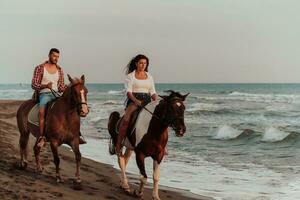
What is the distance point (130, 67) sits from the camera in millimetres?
8281

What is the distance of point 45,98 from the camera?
26.7ft

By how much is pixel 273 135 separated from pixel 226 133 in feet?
7.69

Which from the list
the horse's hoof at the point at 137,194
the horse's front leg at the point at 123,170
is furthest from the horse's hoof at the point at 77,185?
the horse's hoof at the point at 137,194

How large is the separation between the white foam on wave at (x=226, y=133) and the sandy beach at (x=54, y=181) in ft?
38.0

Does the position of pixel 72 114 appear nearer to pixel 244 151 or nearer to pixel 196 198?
pixel 196 198

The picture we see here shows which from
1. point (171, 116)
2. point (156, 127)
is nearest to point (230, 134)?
point (156, 127)

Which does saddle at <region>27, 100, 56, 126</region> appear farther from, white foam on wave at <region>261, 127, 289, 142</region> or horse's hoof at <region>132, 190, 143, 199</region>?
white foam on wave at <region>261, 127, 289, 142</region>

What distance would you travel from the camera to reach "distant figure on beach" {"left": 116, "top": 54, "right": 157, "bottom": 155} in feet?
25.8

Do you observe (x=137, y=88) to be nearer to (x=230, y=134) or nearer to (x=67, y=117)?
(x=67, y=117)

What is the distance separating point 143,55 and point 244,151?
1062cm

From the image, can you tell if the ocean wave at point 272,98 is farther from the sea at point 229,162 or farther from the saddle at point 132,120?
the saddle at point 132,120

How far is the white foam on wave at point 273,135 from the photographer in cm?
2162

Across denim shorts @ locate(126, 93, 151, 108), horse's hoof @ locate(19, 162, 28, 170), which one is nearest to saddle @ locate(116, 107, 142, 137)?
denim shorts @ locate(126, 93, 151, 108)

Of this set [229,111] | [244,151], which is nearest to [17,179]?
[244,151]
